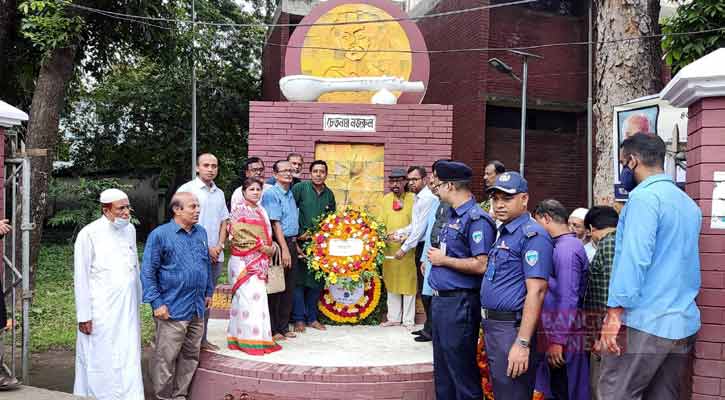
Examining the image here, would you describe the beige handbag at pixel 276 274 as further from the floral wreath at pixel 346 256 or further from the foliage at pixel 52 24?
the foliage at pixel 52 24

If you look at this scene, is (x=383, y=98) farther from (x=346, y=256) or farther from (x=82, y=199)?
(x=82, y=199)

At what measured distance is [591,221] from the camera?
4.08 meters

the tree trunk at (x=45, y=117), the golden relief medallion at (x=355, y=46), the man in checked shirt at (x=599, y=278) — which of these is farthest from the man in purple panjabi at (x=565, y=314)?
the tree trunk at (x=45, y=117)

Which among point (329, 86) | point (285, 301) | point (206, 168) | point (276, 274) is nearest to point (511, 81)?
point (329, 86)

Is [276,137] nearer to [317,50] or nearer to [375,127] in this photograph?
[375,127]

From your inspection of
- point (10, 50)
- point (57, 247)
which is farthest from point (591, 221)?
point (57, 247)

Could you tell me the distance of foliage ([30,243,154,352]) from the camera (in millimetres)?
7418

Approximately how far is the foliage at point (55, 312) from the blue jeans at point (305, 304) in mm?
2558

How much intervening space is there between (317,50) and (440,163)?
4.64 meters

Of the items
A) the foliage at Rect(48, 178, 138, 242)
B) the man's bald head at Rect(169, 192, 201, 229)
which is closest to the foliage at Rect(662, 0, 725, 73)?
the man's bald head at Rect(169, 192, 201, 229)

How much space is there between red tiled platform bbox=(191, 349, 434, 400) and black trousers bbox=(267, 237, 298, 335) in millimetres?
967

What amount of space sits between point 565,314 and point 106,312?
127 inches

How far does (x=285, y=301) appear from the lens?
5.85m

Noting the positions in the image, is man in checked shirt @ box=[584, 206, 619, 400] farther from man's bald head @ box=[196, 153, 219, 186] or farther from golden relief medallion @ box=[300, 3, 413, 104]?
golden relief medallion @ box=[300, 3, 413, 104]
